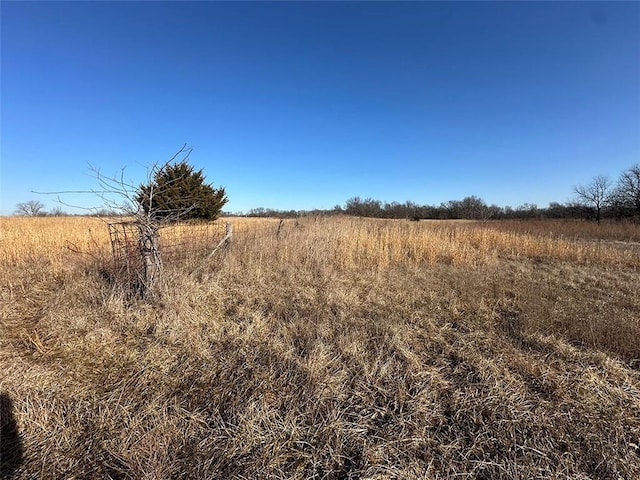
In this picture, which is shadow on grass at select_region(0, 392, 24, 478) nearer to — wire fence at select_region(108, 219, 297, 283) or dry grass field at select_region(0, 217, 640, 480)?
dry grass field at select_region(0, 217, 640, 480)

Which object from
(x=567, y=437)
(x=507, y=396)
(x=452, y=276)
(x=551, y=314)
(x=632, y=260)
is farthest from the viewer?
(x=632, y=260)

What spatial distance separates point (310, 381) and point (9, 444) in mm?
2075

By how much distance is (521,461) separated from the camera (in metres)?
1.87

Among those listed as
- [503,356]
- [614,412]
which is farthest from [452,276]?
[614,412]

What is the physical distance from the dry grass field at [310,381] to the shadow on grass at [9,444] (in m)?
0.01

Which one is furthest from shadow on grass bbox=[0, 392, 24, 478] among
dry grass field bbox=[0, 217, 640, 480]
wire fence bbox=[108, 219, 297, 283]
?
wire fence bbox=[108, 219, 297, 283]

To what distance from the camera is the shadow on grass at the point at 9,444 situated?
5.81 feet

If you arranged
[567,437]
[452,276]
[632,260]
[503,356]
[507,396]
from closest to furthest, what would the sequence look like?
[567,437] → [507,396] → [503,356] → [452,276] → [632,260]

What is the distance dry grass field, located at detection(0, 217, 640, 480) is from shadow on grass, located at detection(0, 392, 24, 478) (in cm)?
1

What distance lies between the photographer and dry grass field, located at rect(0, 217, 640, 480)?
1869 mm

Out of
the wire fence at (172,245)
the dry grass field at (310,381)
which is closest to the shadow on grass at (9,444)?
the dry grass field at (310,381)

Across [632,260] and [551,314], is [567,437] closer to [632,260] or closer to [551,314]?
[551,314]

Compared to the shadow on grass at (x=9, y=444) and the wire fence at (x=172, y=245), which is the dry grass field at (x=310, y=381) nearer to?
Answer: the shadow on grass at (x=9, y=444)

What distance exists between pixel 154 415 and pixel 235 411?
59cm
